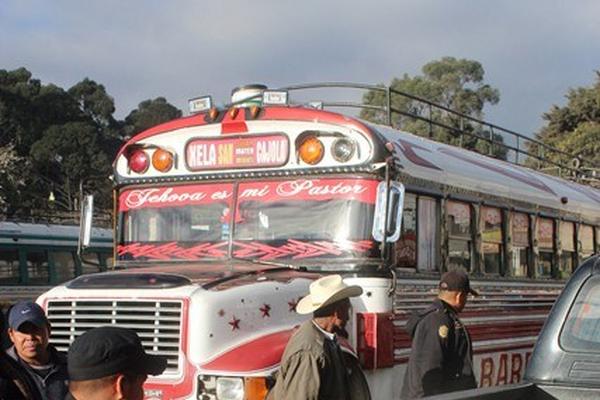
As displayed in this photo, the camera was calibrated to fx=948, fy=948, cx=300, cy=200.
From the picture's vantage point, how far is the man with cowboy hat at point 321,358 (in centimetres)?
432

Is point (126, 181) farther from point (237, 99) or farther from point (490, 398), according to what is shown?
point (490, 398)

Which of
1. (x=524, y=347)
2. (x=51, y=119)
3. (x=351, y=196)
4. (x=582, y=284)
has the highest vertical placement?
(x=51, y=119)

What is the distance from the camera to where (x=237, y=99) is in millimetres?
7766

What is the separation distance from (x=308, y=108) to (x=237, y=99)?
95 centimetres

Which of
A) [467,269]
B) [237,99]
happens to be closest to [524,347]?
[467,269]

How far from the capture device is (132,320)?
5.73 meters

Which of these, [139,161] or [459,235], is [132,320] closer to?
[139,161]

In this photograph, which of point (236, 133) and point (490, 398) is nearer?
point (490, 398)

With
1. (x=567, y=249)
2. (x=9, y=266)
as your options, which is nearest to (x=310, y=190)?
(x=567, y=249)

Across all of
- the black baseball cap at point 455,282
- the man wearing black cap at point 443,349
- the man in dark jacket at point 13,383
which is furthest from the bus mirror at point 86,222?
the man in dark jacket at point 13,383

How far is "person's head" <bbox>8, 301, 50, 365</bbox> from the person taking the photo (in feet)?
16.2

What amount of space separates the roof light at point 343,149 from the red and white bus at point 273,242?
11 millimetres

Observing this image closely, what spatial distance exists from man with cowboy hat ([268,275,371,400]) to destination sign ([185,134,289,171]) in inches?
92.6

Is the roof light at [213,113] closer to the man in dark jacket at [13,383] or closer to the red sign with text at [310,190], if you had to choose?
the red sign with text at [310,190]
